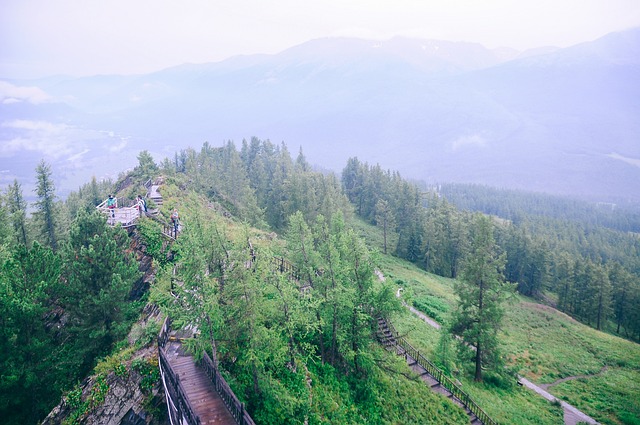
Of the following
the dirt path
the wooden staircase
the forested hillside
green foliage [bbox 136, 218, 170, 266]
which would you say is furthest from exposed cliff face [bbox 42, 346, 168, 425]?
the dirt path

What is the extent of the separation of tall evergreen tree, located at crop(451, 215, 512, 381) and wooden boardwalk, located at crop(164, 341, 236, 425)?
790 inches

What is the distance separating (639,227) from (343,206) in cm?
21465

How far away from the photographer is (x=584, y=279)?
6750 centimetres

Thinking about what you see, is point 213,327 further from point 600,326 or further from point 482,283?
point 600,326

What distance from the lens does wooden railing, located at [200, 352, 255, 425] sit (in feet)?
43.2

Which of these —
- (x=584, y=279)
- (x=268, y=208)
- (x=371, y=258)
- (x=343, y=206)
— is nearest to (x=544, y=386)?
(x=371, y=258)

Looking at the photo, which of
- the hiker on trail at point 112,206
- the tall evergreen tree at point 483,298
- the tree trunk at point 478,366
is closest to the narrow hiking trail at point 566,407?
the tall evergreen tree at point 483,298

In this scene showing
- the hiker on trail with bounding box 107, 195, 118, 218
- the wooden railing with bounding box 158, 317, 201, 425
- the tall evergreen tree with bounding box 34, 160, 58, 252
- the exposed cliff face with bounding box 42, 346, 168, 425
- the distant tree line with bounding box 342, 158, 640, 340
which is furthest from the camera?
the distant tree line with bounding box 342, 158, 640, 340

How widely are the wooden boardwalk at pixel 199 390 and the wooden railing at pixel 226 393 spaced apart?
0.55ft

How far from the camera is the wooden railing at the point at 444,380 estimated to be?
903 inches

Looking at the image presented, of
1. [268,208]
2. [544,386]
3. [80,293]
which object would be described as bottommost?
[544,386]

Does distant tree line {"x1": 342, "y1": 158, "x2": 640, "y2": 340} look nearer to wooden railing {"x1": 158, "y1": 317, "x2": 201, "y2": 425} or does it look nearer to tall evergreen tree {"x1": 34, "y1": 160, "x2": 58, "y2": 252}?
wooden railing {"x1": 158, "y1": 317, "x2": 201, "y2": 425}

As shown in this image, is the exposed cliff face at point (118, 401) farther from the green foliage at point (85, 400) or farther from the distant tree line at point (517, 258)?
the distant tree line at point (517, 258)

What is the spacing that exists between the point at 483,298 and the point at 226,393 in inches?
820
